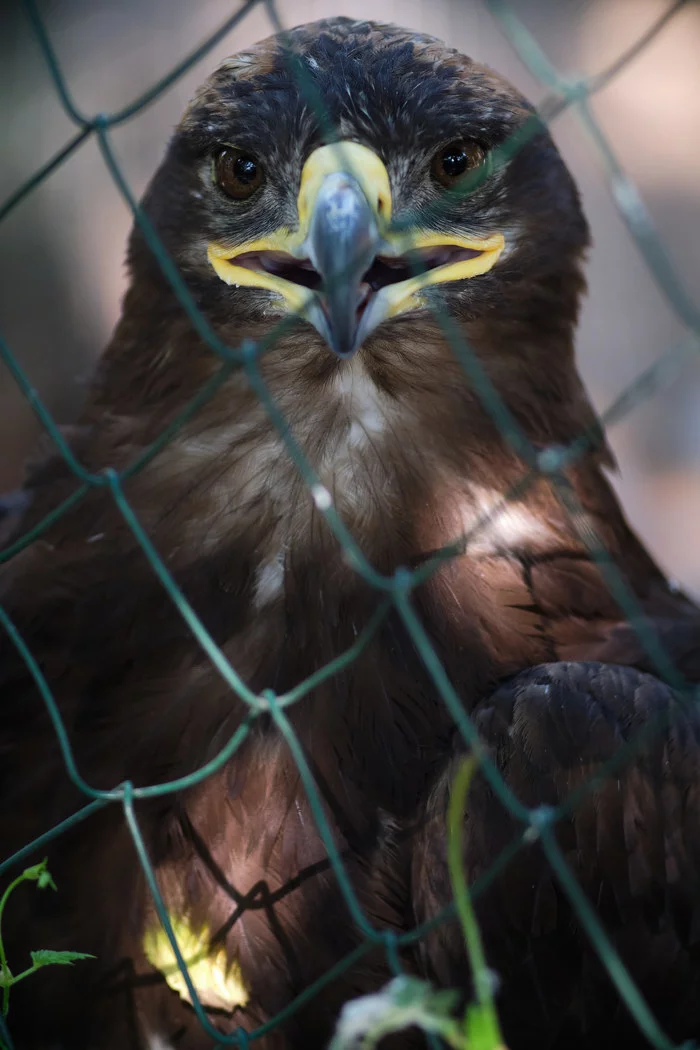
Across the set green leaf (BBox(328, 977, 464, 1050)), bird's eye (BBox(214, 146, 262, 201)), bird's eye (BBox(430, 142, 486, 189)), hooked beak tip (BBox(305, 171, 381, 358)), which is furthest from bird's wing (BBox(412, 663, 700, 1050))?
bird's eye (BBox(214, 146, 262, 201))

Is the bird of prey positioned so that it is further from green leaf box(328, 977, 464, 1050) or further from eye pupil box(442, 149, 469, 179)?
green leaf box(328, 977, 464, 1050)

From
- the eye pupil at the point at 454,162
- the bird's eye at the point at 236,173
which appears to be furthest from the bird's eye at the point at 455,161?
the bird's eye at the point at 236,173

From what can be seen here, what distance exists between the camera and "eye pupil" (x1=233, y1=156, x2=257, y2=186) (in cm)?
226

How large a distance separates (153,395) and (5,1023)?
3.89ft

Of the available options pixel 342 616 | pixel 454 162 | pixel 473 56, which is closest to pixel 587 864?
pixel 342 616

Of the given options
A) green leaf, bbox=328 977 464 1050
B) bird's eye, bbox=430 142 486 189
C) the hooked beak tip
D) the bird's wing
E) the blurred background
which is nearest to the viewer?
green leaf, bbox=328 977 464 1050

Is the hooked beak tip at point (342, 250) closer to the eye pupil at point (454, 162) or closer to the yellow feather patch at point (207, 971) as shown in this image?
the eye pupil at point (454, 162)

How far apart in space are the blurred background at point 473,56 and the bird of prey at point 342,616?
279cm

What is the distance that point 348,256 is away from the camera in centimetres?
178

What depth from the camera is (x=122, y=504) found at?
1.71 meters

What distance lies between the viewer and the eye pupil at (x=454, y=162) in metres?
2.26

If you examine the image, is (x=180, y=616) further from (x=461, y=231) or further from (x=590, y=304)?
(x=590, y=304)

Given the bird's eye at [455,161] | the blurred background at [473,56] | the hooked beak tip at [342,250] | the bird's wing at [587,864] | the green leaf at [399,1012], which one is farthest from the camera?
the blurred background at [473,56]

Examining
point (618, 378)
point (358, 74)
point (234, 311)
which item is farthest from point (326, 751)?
point (618, 378)
